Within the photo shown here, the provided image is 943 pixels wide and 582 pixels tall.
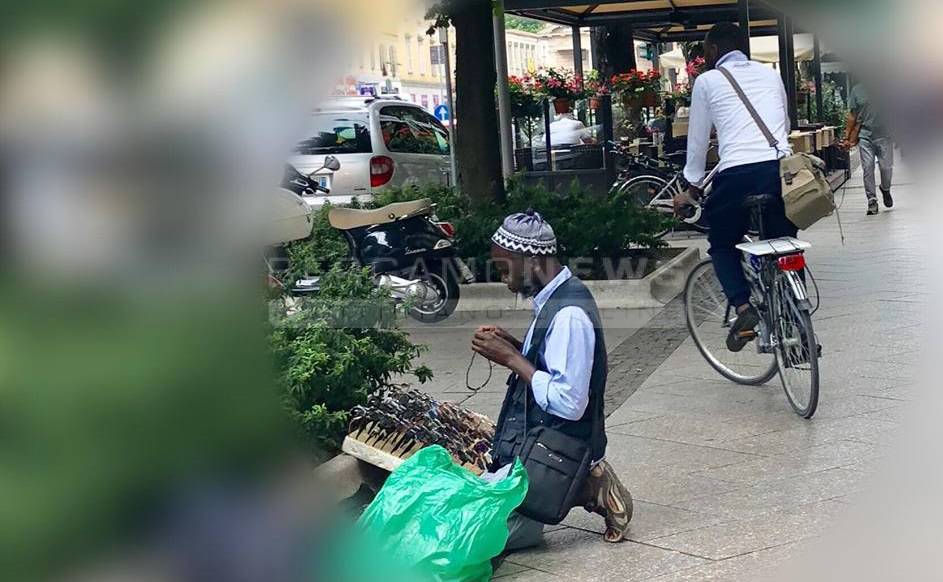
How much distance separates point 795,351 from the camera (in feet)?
Answer: 17.9

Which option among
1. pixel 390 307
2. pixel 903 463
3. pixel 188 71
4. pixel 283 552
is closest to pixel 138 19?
pixel 188 71

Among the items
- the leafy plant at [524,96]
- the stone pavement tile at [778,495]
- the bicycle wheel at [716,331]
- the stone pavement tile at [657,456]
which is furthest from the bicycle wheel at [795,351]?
the leafy plant at [524,96]

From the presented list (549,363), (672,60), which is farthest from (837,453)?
(672,60)

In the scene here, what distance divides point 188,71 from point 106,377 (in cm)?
31

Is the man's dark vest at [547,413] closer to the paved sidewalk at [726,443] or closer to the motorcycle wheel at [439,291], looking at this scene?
the paved sidewalk at [726,443]

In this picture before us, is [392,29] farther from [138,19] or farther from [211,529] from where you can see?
[211,529]

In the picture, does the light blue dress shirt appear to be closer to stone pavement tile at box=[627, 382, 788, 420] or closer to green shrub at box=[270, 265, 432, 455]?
green shrub at box=[270, 265, 432, 455]

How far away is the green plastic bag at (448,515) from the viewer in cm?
353

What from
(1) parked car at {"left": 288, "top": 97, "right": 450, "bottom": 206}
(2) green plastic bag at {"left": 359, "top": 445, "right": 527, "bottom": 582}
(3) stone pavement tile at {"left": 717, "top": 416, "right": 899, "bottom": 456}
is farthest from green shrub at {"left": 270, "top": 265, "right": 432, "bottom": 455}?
(1) parked car at {"left": 288, "top": 97, "right": 450, "bottom": 206}

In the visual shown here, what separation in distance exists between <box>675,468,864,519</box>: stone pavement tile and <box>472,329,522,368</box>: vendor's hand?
98 centimetres

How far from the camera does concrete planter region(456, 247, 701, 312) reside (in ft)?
26.7

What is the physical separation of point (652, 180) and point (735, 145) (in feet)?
26.3

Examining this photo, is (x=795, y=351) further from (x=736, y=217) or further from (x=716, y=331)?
(x=716, y=331)

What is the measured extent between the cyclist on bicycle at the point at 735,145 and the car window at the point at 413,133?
6.74 m
